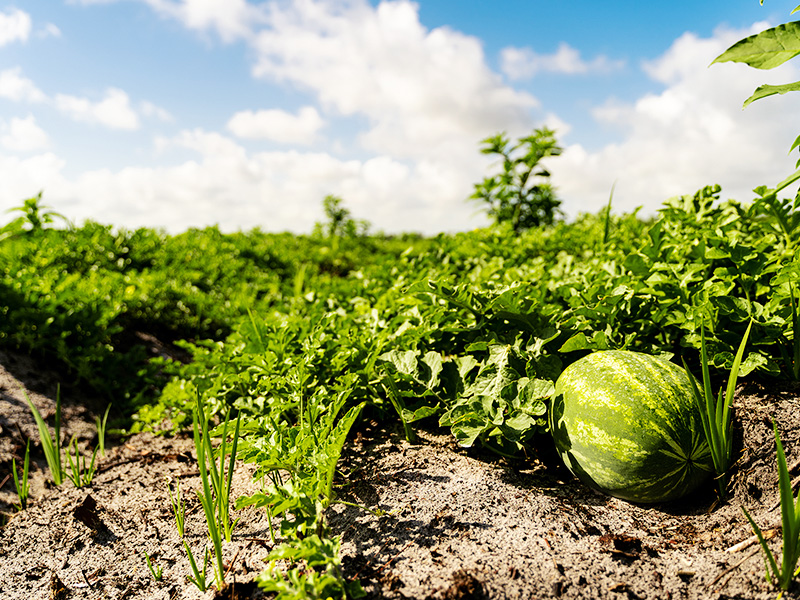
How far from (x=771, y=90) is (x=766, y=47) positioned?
0.46 ft

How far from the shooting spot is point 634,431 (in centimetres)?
227

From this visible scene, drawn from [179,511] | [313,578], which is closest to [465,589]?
[313,578]

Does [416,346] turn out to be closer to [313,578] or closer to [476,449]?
[476,449]

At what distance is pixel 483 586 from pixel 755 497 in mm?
1273

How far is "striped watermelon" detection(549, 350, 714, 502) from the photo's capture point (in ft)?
7.44

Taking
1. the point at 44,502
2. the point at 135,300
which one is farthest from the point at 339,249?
the point at 44,502

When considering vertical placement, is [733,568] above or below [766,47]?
below

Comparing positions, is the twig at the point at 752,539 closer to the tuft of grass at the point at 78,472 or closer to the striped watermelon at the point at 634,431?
the striped watermelon at the point at 634,431

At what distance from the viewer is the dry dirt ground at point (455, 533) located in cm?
188

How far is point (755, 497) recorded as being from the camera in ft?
7.40

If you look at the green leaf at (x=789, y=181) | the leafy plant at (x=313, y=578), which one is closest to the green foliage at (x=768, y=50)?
the green leaf at (x=789, y=181)

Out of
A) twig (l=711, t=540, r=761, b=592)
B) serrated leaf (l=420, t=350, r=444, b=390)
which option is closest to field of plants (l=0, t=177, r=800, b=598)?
serrated leaf (l=420, t=350, r=444, b=390)

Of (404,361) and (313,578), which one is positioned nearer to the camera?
(313,578)

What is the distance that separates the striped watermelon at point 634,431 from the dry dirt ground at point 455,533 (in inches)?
5.4
